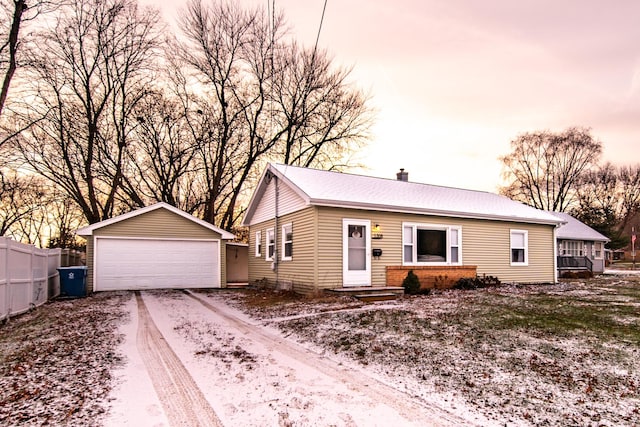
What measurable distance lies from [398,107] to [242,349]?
12.5 meters

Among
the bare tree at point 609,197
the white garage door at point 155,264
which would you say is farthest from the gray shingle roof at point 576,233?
the white garage door at point 155,264

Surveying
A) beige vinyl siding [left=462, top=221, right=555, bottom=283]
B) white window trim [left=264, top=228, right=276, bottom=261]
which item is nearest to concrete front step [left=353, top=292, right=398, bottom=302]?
beige vinyl siding [left=462, top=221, right=555, bottom=283]

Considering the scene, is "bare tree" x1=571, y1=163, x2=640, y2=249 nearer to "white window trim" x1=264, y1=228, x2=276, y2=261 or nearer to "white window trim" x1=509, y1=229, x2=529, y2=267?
"white window trim" x1=509, y1=229, x2=529, y2=267

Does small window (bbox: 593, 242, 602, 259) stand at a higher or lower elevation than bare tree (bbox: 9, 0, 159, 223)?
lower

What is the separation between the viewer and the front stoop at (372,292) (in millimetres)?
11500

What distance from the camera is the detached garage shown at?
15.8 metres

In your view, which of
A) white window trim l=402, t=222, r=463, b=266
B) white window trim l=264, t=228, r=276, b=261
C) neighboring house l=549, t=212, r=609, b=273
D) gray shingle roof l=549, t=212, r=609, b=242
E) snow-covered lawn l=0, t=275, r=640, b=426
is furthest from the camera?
Answer: gray shingle roof l=549, t=212, r=609, b=242

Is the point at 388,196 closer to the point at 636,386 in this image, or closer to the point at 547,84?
the point at 547,84

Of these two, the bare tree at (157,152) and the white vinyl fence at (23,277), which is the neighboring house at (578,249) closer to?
the bare tree at (157,152)

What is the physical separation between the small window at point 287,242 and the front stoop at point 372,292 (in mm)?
2811

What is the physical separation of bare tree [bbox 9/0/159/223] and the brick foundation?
1726 centimetres

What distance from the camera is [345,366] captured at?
5.33 meters

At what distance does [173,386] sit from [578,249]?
30.9m

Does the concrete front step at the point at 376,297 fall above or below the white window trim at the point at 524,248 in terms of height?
below
